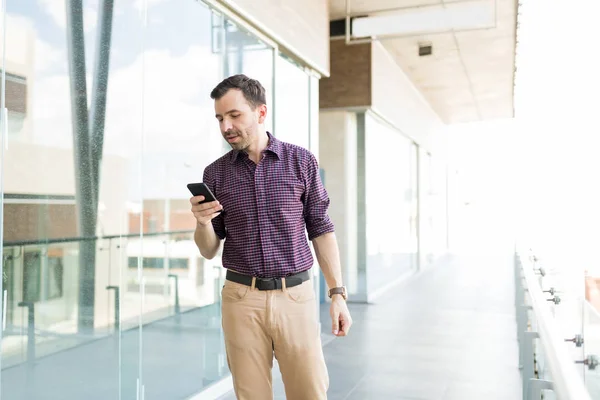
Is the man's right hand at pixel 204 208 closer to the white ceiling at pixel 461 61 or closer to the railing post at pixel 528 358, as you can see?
the railing post at pixel 528 358

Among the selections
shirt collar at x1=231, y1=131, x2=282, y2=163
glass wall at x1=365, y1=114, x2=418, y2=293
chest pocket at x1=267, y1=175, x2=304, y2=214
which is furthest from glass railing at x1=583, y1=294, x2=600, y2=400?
glass wall at x1=365, y1=114, x2=418, y2=293

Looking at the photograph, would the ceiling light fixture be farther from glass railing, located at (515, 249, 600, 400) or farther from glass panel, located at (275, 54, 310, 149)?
glass railing, located at (515, 249, 600, 400)

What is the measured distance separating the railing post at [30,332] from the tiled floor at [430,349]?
186 cm

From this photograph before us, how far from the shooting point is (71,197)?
273cm

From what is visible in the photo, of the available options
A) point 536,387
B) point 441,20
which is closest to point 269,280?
point 536,387

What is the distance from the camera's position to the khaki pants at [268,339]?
2.01 metres

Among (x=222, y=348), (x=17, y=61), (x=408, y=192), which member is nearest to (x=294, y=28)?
(x=222, y=348)

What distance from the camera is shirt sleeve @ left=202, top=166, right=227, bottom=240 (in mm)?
2129

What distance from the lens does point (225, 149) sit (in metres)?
4.33

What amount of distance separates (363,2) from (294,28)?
90.6 inches

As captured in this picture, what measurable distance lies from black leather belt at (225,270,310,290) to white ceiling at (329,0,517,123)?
19.0ft

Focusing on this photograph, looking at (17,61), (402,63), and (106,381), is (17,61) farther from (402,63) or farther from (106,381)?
(402,63)

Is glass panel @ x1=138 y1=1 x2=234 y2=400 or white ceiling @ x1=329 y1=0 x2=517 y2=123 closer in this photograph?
glass panel @ x1=138 y1=1 x2=234 y2=400

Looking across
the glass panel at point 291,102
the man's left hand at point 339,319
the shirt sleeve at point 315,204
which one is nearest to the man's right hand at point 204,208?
the shirt sleeve at point 315,204
